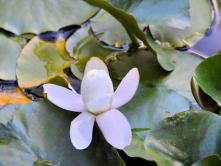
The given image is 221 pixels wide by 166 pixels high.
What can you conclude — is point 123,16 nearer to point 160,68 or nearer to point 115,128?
point 160,68

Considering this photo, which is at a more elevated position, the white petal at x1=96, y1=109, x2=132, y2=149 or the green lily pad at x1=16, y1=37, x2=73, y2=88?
the white petal at x1=96, y1=109, x2=132, y2=149

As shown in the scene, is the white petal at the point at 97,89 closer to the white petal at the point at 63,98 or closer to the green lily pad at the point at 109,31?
the white petal at the point at 63,98

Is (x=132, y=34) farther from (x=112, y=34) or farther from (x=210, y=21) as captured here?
(x=210, y=21)

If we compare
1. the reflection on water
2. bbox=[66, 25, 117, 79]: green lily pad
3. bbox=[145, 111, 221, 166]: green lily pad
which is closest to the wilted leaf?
bbox=[66, 25, 117, 79]: green lily pad

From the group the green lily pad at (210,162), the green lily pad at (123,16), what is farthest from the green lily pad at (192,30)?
the green lily pad at (210,162)

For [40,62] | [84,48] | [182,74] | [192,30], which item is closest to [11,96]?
[40,62]

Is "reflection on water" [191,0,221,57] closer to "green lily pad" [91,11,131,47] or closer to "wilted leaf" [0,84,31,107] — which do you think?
"green lily pad" [91,11,131,47]

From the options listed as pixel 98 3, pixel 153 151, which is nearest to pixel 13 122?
pixel 153 151
